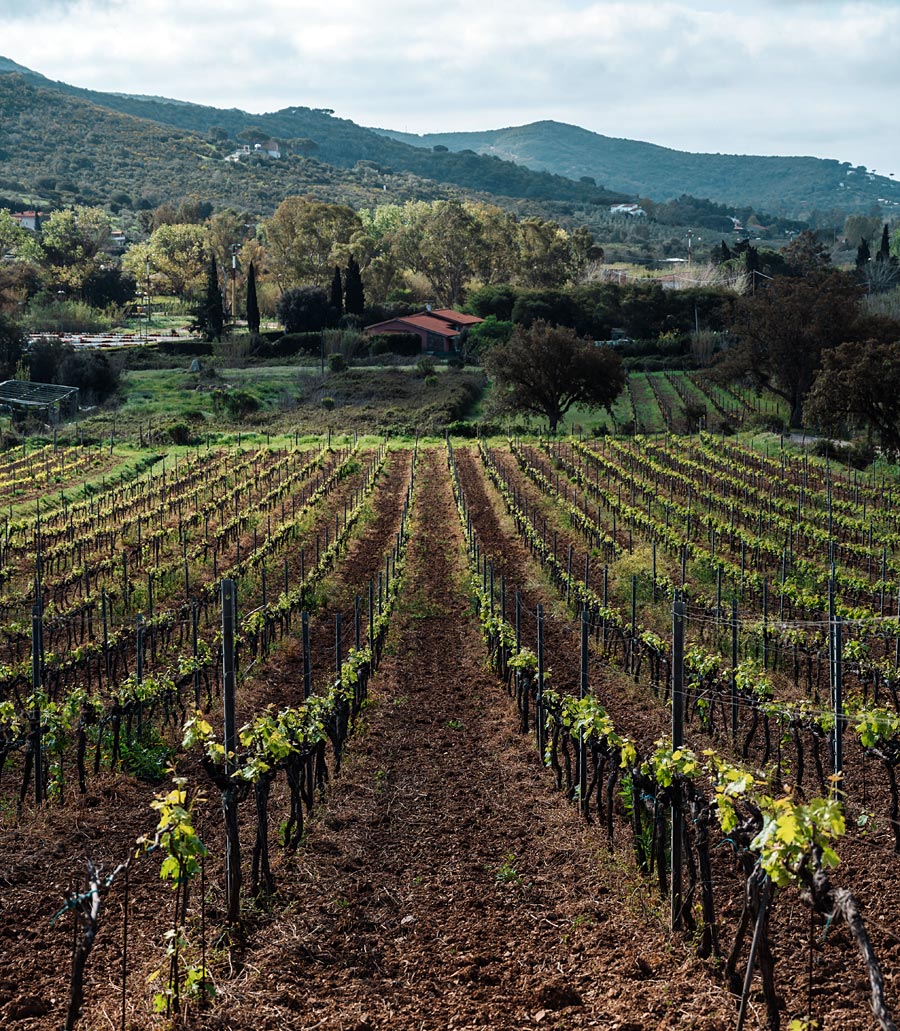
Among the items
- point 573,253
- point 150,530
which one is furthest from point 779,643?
point 573,253

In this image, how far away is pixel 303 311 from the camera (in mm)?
76875

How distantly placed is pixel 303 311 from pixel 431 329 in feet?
30.2

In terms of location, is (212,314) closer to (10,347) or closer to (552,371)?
(10,347)

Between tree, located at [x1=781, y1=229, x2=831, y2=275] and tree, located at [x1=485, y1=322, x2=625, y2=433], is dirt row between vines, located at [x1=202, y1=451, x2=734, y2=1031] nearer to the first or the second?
tree, located at [x1=485, y1=322, x2=625, y2=433]

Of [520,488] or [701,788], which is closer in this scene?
[701,788]

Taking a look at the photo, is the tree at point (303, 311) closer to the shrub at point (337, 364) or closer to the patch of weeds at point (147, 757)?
the shrub at point (337, 364)

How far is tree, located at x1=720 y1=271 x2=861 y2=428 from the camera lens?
46.6 m

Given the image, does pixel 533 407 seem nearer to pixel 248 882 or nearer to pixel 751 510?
pixel 751 510

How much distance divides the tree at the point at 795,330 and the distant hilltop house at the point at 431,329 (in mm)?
27605

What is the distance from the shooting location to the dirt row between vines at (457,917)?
7480mm

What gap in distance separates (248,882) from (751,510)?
22.1m

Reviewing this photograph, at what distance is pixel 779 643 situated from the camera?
17.0 metres

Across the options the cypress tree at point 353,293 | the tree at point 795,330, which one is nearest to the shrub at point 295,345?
the cypress tree at point 353,293

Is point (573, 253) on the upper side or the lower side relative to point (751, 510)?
upper
